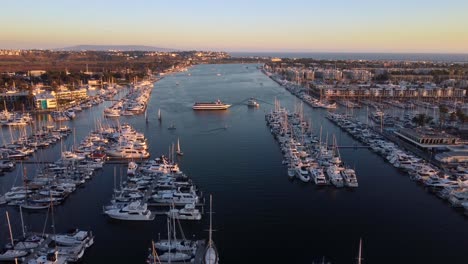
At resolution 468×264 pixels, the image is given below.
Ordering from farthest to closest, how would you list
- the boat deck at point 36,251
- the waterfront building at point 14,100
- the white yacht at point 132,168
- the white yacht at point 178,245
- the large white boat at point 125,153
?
1. the waterfront building at point 14,100
2. the large white boat at point 125,153
3. the white yacht at point 132,168
4. the white yacht at point 178,245
5. the boat deck at point 36,251

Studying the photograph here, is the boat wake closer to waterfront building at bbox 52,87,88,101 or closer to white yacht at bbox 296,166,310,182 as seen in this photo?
white yacht at bbox 296,166,310,182

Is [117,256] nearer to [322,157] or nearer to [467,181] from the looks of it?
[322,157]

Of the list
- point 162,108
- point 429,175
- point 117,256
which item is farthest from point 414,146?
point 162,108

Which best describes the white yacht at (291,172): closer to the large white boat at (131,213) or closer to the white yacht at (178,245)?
the large white boat at (131,213)

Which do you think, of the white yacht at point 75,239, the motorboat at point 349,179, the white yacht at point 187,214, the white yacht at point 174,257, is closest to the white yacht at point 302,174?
the motorboat at point 349,179

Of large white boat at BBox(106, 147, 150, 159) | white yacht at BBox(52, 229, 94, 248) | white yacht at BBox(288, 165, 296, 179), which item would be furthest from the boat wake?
white yacht at BBox(52, 229, 94, 248)

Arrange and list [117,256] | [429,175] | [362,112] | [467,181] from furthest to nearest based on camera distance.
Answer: [362,112], [429,175], [467,181], [117,256]

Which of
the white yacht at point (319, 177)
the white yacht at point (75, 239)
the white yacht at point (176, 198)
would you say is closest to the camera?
the white yacht at point (75, 239)

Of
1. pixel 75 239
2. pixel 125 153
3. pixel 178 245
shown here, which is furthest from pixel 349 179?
pixel 125 153
